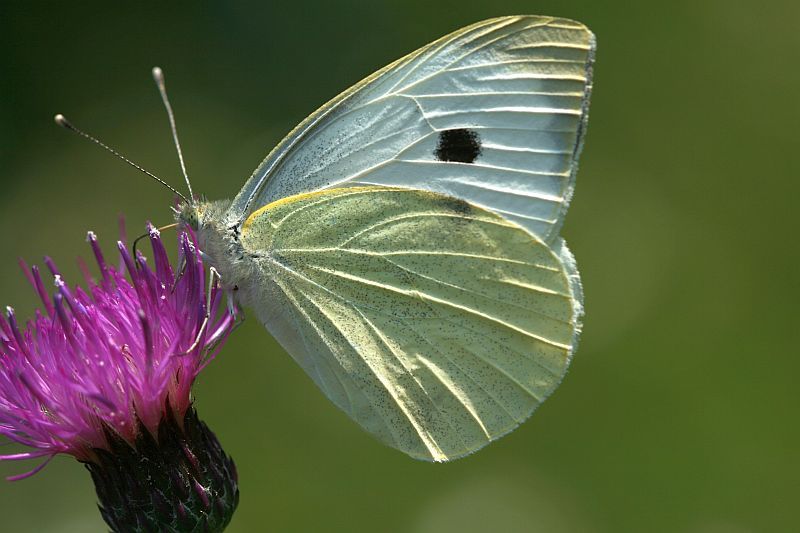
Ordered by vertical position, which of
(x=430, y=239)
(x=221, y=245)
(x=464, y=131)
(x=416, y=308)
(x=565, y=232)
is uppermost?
(x=464, y=131)

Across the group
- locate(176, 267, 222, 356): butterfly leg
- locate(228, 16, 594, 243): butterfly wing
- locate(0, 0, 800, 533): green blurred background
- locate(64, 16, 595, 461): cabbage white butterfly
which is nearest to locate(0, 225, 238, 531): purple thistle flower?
locate(176, 267, 222, 356): butterfly leg

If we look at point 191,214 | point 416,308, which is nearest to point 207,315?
point 191,214

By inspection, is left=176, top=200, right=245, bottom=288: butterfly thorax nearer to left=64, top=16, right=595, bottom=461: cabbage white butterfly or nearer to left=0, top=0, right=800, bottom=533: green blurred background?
left=64, top=16, right=595, bottom=461: cabbage white butterfly

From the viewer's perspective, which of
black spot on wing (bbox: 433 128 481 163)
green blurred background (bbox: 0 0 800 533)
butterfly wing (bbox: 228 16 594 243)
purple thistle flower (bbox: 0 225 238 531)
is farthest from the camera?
green blurred background (bbox: 0 0 800 533)

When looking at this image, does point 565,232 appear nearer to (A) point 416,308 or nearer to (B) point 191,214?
(A) point 416,308

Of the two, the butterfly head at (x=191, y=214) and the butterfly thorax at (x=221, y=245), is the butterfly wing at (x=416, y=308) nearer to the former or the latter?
the butterfly thorax at (x=221, y=245)

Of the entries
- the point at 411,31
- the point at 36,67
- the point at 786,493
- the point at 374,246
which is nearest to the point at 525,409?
the point at 374,246
